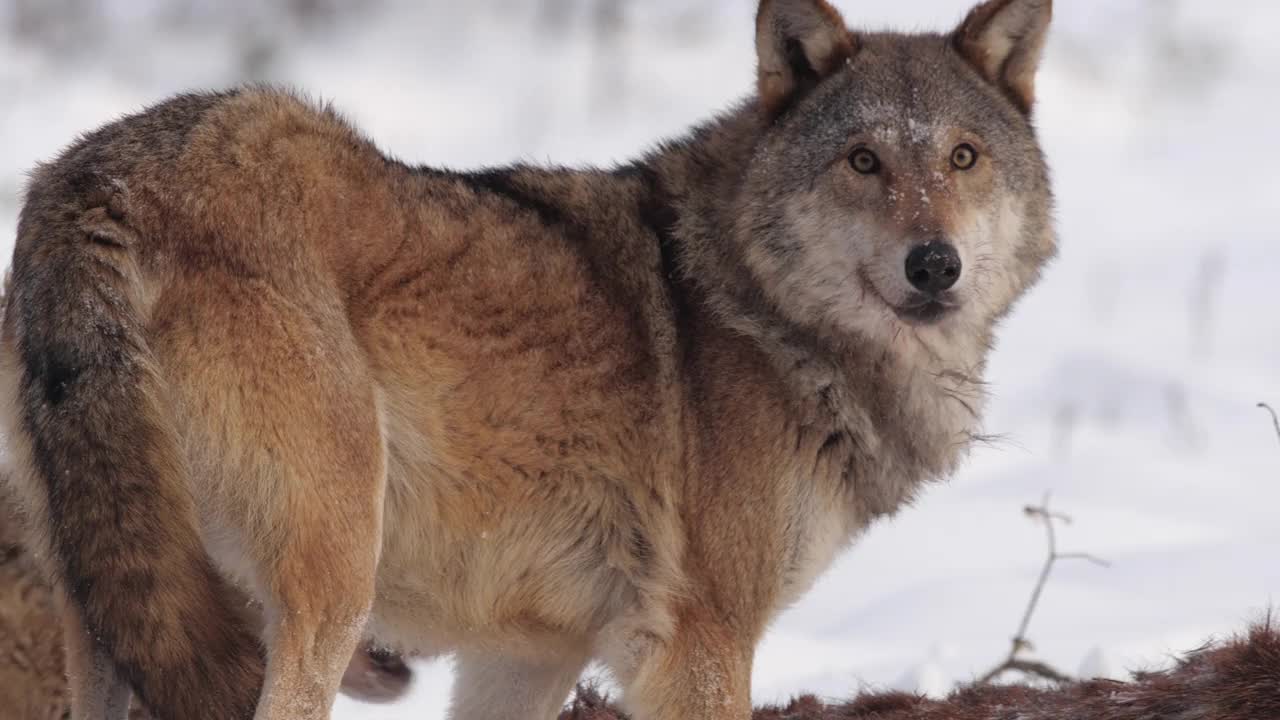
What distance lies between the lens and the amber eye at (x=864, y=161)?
4.29 meters

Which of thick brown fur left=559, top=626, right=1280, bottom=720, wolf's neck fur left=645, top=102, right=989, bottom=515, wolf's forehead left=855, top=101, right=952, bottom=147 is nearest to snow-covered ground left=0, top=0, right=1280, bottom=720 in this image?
thick brown fur left=559, top=626, right=1280, bottom=720

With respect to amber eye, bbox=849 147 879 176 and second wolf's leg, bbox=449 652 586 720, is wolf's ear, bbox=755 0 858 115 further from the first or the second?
second wolf's leg, bbox=449 652 586 720

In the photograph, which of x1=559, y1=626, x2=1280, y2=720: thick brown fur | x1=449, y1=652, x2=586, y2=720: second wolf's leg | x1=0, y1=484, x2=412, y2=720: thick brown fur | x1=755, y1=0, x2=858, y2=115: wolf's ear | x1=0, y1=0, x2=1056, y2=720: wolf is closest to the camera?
x1=0, y1=0, x2=1056, y2=720: wolf

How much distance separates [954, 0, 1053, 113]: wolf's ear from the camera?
4566mm

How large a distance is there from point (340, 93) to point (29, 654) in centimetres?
1055

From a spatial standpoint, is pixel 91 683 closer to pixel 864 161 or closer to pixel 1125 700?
pixel 864 161

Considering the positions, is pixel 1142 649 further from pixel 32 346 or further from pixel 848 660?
pixel 32 346

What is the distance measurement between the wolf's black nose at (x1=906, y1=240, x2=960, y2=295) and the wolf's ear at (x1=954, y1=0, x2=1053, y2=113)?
83 centimetres

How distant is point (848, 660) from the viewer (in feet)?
23.8

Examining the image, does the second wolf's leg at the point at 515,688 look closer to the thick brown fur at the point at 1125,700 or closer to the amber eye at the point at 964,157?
the thick brown fur at the point at 1125,700

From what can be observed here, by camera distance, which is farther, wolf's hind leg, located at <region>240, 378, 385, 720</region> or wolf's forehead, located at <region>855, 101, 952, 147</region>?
wolf's forehead, located at <region>855, 101, 952, 147</region>

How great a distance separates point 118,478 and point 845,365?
2.06m

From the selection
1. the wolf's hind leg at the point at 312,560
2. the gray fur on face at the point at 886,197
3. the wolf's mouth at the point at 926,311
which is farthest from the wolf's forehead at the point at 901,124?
the wolf's hind leg at the point at 312,560

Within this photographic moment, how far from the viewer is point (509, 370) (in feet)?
13.2
